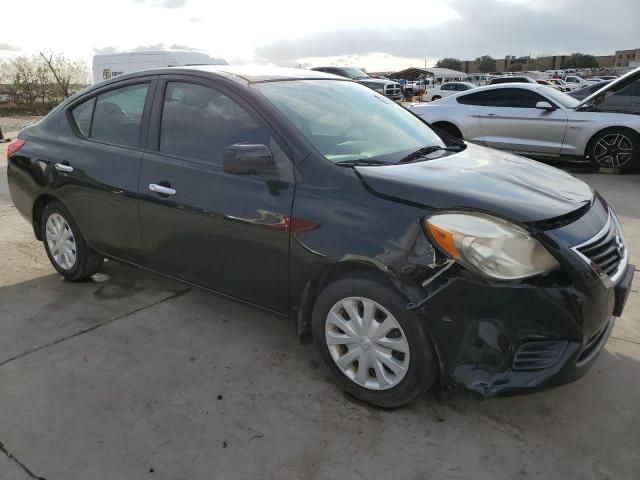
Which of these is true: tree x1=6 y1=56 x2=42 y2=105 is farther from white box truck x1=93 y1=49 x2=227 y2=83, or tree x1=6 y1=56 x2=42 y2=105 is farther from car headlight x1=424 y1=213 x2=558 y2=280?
car headlight x1=424 y1=213 x2=558 y2=280

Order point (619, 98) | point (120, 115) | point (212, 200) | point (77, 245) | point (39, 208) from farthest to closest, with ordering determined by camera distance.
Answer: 1. point (619, 98)
2. point (39, 208)
3. point (77, 245)
4. point (120, 115)
5. point (212, 200)

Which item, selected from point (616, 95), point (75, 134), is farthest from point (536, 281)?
point (616, 95)

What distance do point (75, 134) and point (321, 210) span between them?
234 cm

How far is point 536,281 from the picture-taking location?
7.38 feet

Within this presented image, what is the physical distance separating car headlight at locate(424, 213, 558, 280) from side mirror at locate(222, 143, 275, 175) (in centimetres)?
97

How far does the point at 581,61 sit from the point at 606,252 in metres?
112

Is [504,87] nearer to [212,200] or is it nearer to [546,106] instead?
[546,106]

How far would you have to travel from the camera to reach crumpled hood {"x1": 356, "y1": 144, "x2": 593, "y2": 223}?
2402 mm

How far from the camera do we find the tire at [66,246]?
4.10m

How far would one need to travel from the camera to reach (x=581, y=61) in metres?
99.1

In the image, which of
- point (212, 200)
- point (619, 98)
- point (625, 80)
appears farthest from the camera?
point (619, 98)

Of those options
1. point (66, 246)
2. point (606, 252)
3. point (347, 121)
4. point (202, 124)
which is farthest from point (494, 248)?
point (66, 246)

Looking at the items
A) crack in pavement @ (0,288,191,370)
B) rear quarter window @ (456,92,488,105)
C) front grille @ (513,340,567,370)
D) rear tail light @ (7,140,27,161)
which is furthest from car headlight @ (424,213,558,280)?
rear quarter window @ (456,92,488,105)

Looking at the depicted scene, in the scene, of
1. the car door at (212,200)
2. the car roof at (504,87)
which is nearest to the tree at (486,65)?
the car roof at (504,87)
